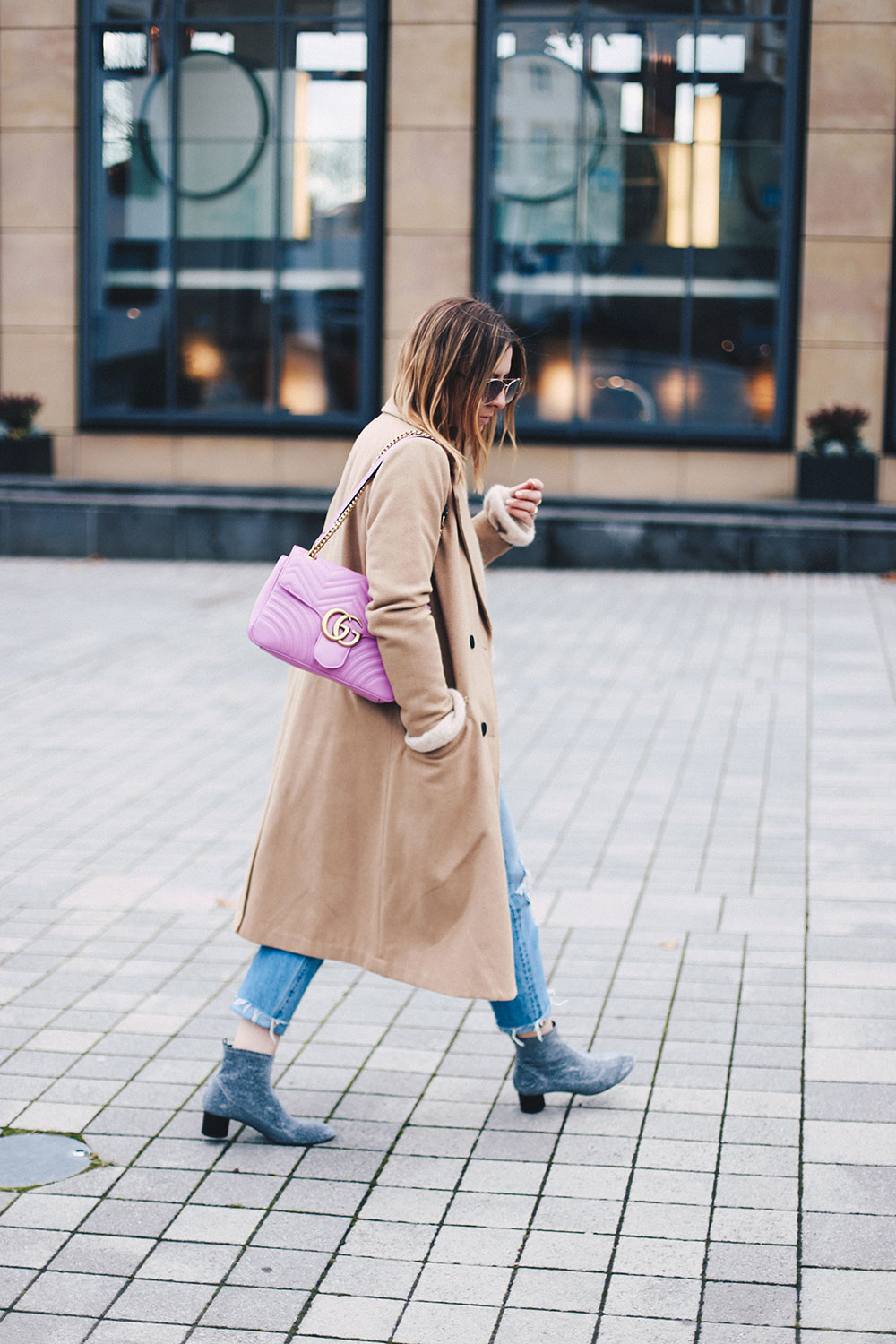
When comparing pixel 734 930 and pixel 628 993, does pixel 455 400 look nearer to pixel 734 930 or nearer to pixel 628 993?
pixel 628 993

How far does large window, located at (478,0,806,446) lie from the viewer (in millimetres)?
15375

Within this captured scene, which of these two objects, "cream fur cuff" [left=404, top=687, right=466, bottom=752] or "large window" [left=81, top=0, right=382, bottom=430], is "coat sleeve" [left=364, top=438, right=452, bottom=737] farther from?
"large window" [left=81, top=0, right=382, bottom=430]

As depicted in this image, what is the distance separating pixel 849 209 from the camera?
49.6ft

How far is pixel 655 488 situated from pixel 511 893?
12.4 m

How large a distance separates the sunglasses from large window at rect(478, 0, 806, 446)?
486 inches

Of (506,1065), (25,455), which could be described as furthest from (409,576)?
(25,455)

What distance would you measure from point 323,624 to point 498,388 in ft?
2.18

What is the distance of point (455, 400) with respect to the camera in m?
3.59

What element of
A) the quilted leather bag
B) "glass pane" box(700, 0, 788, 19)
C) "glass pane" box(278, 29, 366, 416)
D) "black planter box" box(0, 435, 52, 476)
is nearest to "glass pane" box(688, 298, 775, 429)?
"glass pane" box(700, 0, 788, 19)

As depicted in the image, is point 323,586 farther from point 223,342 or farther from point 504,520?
point 223,342

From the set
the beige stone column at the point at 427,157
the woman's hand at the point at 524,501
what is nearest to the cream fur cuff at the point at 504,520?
the woman's hand at the point at 524,501

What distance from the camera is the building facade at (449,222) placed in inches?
602

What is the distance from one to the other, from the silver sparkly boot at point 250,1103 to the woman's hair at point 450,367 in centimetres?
143

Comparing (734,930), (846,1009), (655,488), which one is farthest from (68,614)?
(846,1009)
